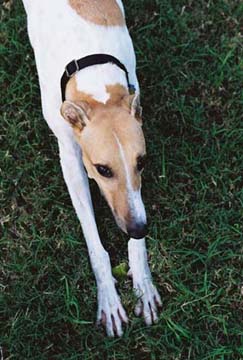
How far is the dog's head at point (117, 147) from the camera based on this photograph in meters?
3.72

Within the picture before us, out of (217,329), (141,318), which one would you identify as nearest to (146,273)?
(141,318)

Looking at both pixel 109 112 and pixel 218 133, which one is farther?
pixel 218 133

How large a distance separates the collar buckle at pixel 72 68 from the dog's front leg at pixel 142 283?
107cm

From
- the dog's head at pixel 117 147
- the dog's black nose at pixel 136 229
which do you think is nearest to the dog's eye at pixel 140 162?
the dog's head at pixel 117 147

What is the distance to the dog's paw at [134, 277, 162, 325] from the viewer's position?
429 cm

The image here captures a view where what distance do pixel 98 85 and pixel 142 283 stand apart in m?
1.24

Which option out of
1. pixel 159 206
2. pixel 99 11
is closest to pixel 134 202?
pixel 159 206

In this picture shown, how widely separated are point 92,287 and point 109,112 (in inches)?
45.9

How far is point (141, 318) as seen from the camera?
4285 millimetres

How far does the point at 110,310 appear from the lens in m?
4.28

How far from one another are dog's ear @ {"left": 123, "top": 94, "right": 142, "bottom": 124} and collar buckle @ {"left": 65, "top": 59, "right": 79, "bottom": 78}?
0.36m

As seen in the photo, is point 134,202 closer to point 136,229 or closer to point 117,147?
point 136,229

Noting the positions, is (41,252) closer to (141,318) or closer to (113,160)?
(141,318)

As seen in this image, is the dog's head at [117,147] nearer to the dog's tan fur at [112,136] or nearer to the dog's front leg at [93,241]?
the dog's tan fur at [112,136]
